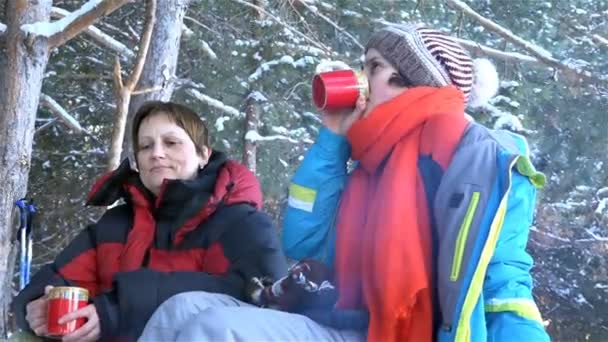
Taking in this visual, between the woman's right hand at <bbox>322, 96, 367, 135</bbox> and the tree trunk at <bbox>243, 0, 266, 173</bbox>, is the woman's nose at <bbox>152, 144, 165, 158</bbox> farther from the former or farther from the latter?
the tree trunk at <bbox>243, 0, 266, 173</bbox>

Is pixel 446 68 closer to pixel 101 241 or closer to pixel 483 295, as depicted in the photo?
pixel 483 295

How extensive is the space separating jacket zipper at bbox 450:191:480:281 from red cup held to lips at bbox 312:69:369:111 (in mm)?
429

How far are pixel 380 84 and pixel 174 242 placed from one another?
2.39 feet

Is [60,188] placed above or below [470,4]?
below

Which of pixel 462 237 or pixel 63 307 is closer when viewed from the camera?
pixel 462 237

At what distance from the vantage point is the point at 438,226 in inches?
59.7

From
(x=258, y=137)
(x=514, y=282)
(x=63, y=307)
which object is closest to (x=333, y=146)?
(x=514, y=282)

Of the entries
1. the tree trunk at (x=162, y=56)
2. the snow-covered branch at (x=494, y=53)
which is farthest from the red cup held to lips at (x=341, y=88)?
the snow-covered branch at (x=494, y=53)

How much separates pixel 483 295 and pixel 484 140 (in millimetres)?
300

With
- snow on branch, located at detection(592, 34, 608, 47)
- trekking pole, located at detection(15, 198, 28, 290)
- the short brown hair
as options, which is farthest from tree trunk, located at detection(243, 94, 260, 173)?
the short brown hair

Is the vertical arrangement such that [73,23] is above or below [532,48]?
below

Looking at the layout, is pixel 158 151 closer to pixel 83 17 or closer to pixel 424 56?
pixel 424 56

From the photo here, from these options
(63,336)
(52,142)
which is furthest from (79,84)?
(63,336)

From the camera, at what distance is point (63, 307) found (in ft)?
5.86
